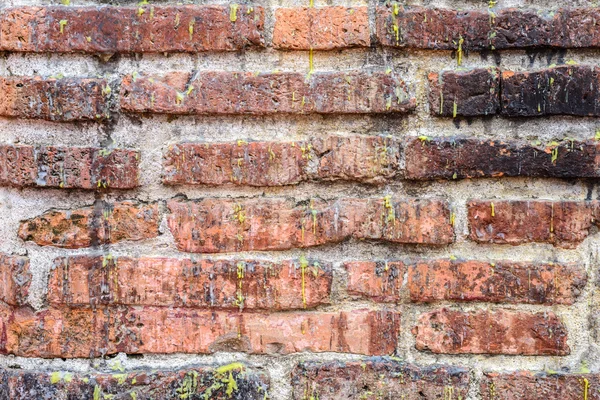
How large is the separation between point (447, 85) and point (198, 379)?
0.68 m

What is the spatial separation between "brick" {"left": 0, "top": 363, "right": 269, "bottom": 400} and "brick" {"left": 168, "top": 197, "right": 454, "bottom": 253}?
0.22 metres

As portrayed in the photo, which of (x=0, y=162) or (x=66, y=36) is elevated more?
(x=66, y=36)

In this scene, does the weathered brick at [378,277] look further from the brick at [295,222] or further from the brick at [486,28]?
the brick at [486,28]

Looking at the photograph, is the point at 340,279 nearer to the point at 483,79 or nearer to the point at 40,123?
the point at 483,79

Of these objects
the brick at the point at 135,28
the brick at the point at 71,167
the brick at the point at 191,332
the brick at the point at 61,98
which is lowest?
the brick at the point at 191,332

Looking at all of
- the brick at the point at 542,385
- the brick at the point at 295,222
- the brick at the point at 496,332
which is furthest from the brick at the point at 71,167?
the brick at the point at 542,385

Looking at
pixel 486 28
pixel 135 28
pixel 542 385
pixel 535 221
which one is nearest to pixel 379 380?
pixel 542 385

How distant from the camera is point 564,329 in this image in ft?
3.21

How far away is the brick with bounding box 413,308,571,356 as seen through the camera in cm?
98

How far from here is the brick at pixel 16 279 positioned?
3.21ft


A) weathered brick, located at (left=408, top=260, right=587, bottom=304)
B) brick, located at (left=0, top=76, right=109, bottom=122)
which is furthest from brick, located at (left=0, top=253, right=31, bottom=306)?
weathered brick, located at (left=408, top=260, right=587, bottom=304)

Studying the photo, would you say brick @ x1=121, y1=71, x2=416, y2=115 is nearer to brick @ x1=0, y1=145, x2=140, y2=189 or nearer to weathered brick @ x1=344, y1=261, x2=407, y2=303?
brick @ x1=0, y1=145, x2=140, y2=189

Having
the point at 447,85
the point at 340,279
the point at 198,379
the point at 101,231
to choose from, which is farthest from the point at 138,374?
the point at 447,85

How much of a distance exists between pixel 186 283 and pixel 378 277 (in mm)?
340
